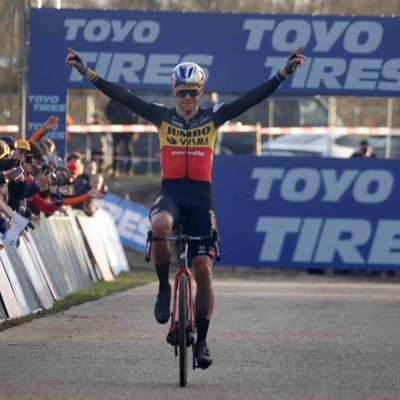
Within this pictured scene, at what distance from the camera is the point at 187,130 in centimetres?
1084

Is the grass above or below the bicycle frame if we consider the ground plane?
below

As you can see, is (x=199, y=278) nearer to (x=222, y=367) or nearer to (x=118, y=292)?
(x=222, y=367)

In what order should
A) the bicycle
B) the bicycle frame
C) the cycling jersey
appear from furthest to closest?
1. the cycling jersey
2. the bicycle frame
3. the bicycle

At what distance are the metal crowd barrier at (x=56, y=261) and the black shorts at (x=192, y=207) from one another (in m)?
4.16

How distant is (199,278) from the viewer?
34.0 ft

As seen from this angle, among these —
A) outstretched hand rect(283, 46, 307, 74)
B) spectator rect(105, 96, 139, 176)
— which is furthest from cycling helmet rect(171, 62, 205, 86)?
spectator rect(105, 96, 139, 176)

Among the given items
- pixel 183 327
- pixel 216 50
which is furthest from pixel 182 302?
pixel 216 50

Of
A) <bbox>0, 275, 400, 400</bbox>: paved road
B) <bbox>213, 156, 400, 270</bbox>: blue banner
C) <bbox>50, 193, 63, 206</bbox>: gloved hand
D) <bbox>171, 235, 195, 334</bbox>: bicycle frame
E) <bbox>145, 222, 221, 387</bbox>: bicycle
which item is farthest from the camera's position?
<bbox>213, 156, 400, 270</bbox>: blue banner

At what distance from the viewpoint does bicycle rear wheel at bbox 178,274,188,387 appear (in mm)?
9586

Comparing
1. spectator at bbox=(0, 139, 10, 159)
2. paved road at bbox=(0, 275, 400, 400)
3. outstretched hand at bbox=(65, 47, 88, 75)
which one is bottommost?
paved road at bbox=(0, 275, 400, 400)

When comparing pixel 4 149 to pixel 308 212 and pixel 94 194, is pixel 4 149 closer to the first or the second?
pixel 94 194

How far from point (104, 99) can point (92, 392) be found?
3205 centimetres

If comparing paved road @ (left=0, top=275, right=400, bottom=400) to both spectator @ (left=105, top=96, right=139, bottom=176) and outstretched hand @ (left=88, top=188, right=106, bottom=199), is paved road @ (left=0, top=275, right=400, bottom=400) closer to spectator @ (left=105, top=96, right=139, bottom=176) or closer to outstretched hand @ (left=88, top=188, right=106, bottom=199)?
outstretched hand @ (left=88, top=188, right=106, bottom=199)

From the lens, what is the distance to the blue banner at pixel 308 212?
88.2ft
